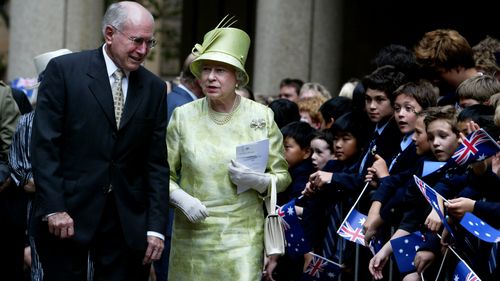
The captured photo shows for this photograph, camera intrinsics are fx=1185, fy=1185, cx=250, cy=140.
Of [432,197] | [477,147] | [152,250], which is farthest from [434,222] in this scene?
[152,250]

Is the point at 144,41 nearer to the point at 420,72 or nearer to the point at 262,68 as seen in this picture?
the point at 420,72

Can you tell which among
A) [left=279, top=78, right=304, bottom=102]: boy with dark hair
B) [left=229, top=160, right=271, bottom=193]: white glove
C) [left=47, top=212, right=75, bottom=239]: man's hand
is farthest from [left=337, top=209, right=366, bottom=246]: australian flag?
[left=279, top=78, right=304, bottom=102]: boy with dark hair

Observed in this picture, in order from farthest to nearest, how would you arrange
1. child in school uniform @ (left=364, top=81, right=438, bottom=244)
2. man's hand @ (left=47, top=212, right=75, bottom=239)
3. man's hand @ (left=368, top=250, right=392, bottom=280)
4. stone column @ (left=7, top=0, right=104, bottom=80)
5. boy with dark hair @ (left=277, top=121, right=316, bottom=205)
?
1. stone column @ (left=7, top=0, right=104, bottom=80)
2. boy with dark hair @ (left=277, top=121, right=316, bottom=205)
3. child in school uniform @ (left=364, top=81, right=438, bottom=244)
4. man's hand @ (left=368, top=250, right=392, bottom=280)
5. man's hand @ (left=47, top=212, right=75, bottom=239)

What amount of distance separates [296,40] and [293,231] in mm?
6075

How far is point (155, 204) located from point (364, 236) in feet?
5.03

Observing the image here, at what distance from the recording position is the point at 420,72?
8.61 metres

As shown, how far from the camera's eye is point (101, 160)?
695cm

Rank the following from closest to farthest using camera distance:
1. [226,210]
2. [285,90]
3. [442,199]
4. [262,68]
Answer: [442,199]
[226,210]
[285,90]
[262,68]

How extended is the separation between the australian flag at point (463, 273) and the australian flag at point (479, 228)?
230 mm

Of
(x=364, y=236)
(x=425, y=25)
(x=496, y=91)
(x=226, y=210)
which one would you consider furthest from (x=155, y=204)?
(x=425, y=25)

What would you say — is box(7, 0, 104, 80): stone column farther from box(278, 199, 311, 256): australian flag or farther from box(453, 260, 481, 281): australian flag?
box(453, 260, 481, 281): australian flag

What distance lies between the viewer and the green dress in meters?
7.43

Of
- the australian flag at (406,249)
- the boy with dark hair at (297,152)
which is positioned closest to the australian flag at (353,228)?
the australian flag at (406,249)

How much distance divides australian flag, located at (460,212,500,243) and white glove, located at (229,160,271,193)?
139 cm
